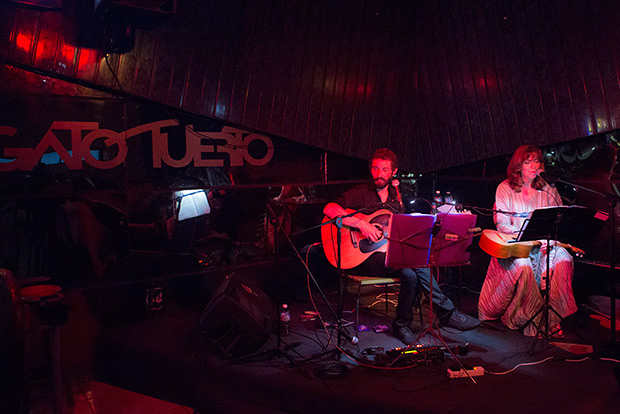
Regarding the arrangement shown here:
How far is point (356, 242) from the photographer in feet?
13.5

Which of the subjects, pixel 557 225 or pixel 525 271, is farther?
pixel 525 271

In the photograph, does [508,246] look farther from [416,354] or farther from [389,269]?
[416,354]

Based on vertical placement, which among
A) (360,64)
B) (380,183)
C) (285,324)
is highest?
(360,64)

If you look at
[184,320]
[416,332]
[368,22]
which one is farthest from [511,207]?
[184,320]

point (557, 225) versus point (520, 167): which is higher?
point (520, 167)

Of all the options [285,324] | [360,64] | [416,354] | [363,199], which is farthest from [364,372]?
[360,64]

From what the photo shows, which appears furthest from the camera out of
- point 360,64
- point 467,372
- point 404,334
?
point 360,64

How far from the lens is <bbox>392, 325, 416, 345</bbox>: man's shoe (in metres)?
3.88

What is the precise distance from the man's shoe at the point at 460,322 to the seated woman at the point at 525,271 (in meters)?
0.30

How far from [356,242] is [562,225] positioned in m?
1.70

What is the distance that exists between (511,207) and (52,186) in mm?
4172

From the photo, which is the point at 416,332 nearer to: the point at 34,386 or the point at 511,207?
the point at 511,207

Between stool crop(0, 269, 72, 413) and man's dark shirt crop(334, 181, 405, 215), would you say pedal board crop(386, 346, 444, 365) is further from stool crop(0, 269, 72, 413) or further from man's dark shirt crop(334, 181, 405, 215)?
stool crop(0, 269, 72, 413)

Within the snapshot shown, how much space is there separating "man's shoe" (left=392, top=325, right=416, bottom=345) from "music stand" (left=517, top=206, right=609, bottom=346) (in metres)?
0.97
